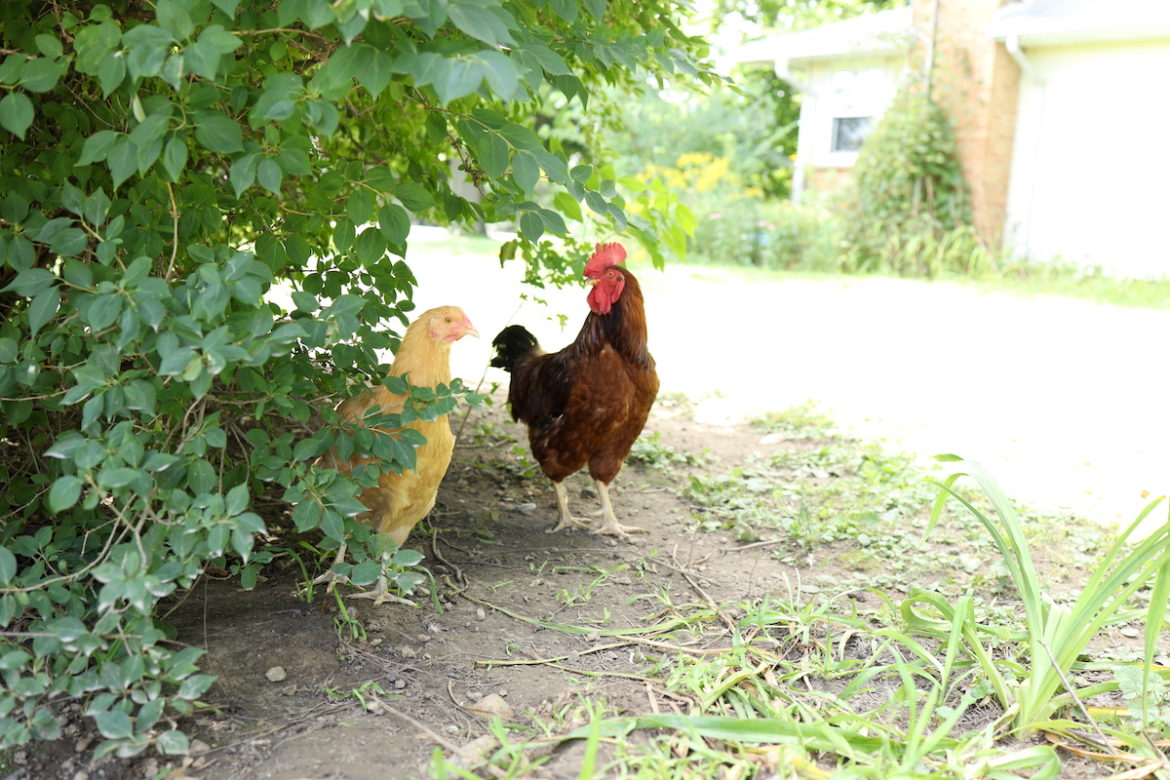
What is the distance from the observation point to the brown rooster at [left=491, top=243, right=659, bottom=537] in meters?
3.84

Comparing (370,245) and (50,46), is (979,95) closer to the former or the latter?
(370,245)

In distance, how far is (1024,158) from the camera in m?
14.2

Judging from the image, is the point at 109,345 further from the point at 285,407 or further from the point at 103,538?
the point at 103,538

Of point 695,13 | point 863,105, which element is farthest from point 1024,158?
point 695,13

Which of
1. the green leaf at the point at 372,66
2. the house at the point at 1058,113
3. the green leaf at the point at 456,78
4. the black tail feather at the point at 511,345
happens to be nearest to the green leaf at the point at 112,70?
the green leaf at the point at 372,66

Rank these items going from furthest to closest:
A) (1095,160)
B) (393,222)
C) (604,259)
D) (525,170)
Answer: (1095,160)
(604,259)
(393,222)
(525,170)

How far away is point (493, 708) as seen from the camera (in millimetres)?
2359

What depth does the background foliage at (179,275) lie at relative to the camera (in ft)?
5.87

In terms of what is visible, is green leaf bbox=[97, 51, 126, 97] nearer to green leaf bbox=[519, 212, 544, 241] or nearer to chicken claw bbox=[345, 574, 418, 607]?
green leaf bbox=[519, 212, 544, 241]

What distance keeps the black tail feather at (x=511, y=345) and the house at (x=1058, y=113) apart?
440 inches

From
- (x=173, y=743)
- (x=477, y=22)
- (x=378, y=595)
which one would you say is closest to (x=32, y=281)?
(x=173, y=743)

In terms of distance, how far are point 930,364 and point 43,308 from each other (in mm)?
7080

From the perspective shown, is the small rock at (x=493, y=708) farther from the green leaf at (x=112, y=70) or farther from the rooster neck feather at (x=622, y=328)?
the rooster neck feather at (x=622, y=328)

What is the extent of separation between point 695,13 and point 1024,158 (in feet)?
42.1
